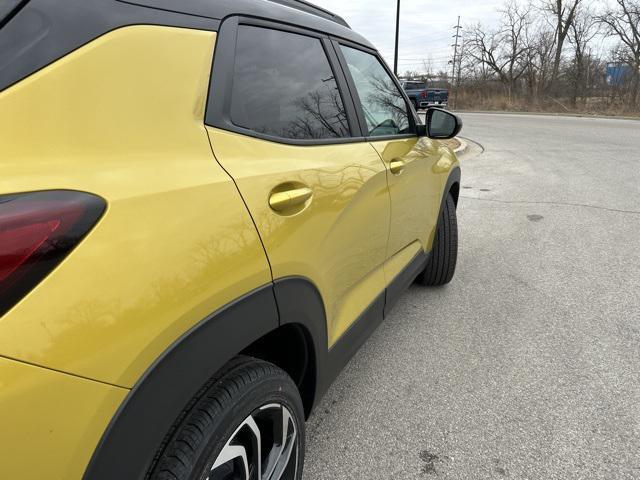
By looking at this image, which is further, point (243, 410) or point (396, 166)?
point (396, 166)

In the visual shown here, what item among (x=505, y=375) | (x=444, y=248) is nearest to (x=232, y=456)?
(x=505, y=375)

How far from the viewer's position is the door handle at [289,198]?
1337 millimetres

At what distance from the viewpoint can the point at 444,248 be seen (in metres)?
3.45

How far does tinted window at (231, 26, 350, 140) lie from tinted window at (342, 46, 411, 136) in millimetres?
292

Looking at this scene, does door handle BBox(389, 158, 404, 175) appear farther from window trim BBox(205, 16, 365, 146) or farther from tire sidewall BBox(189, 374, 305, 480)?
tire sidewall BBox(189, 374, 305, 480)

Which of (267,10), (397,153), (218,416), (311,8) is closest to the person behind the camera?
(218,416)

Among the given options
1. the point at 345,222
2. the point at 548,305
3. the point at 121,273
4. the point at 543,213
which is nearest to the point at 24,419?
the point at 121,273

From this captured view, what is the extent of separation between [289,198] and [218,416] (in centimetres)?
65

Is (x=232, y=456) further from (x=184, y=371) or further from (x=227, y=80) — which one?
(x=227, y=80)

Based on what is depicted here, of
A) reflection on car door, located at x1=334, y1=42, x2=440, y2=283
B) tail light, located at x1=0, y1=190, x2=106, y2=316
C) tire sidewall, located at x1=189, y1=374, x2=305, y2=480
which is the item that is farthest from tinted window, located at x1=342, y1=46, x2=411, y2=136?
tail light, located at x1=0, y1=190, x2=106, y2=316

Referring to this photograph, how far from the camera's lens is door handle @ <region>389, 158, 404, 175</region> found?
2223 millimetres

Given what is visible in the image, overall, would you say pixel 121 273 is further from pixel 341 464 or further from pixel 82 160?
pixel 341 464

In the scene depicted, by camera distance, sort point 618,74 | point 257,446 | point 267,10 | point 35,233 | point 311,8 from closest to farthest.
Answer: point 35,233, point 257,446, point 267,10, point 311,8, point 618,74

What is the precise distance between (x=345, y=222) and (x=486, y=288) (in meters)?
2.41
